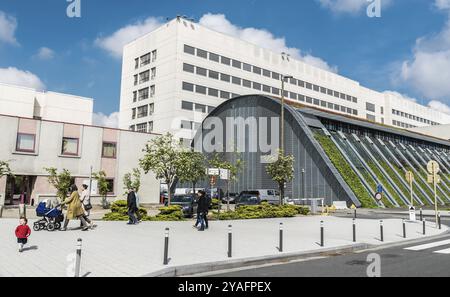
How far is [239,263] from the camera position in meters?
9.27

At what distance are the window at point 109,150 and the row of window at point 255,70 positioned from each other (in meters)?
33.3

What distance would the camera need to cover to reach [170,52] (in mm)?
62281

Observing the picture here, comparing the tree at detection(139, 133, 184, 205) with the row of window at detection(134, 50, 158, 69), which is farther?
the row of window at detection(134, 50, 158, 69)

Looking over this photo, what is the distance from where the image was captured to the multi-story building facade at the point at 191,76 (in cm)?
6159

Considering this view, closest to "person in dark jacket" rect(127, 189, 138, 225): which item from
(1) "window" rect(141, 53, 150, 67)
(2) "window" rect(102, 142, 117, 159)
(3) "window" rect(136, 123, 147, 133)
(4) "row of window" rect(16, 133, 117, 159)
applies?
(4) "row of window" rect(16, 133, 117, 159)

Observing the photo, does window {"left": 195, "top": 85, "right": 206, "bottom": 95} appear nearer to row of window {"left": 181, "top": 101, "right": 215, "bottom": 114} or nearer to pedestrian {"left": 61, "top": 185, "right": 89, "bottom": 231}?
row of window {"left": 181, "top": 101, "right": 215, "bottom": 114}

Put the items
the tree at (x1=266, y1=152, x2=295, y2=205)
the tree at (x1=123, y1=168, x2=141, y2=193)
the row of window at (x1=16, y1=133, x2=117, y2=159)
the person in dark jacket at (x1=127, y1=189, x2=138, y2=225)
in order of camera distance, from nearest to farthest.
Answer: the person in dark jacket at (x1=127, y1=189, x2=138, y2=225)
the tree at (x1=266, y1=152, x2=295, y2=205)
the row of window at (x1=16, y1=133, x2=117, y2=159)
the tree at (x1=123, y1=168, x2=141, y2=193)

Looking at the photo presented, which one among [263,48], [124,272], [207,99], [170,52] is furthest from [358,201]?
[263,48]

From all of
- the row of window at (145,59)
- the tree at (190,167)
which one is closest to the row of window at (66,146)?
the tree at (190,167)

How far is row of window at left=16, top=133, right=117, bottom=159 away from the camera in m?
29.2

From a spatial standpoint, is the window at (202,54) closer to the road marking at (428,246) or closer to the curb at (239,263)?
the road marking at (428,246)

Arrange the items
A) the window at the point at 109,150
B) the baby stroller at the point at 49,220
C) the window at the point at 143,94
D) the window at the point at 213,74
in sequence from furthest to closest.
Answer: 1. the window at the point at 143,94
2. the window at the point at 213,74
3. the window at the point at 109,150
4. the baby stroller at the point at 49,220

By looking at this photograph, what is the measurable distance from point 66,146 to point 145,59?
40.6m

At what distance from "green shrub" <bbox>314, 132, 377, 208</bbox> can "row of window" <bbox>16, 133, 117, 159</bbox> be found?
20.7 metres
